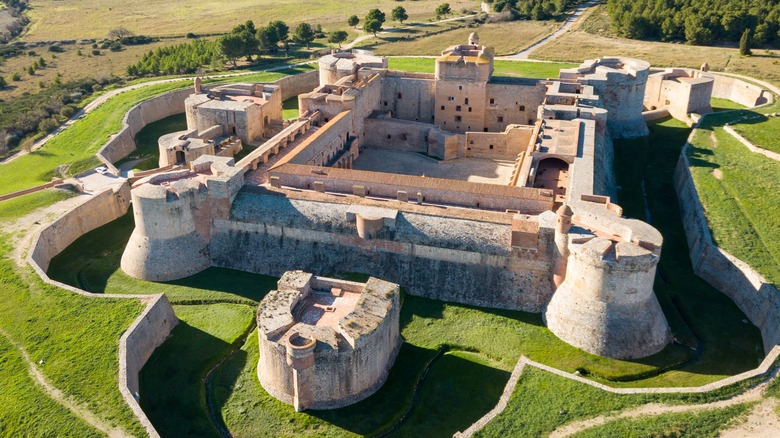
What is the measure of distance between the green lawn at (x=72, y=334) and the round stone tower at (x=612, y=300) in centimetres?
1944

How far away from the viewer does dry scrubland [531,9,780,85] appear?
73.3 m

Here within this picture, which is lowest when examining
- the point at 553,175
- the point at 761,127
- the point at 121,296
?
the point at 121,296

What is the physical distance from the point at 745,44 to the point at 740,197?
45.9 m

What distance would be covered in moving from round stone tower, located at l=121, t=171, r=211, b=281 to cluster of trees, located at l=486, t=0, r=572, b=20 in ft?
Result: 273

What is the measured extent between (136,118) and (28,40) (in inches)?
2476

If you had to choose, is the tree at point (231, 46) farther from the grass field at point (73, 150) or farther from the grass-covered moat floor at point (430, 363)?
the grass-covered moat floor at point (430, 363)

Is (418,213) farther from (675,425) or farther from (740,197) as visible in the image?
(740,197)

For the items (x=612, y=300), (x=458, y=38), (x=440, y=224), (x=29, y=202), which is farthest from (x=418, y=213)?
(x=458, y=38)

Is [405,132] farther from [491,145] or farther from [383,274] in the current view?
[383,274]

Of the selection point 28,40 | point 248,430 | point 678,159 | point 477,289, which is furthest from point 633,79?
point 28,40

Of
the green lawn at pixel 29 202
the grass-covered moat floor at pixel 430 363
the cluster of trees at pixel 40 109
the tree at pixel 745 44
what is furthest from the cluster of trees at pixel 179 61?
the tree at pixel 745 44

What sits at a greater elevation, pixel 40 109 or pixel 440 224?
pixel 40 109

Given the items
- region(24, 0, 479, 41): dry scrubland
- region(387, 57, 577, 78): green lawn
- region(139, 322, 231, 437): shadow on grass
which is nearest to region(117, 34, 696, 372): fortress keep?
region(139, 322, 231, 437): shadow on grass

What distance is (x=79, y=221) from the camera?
137 ft
